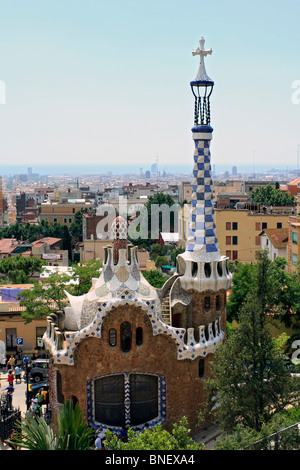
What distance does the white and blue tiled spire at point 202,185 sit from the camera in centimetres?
2519

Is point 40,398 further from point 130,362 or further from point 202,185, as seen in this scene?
point 202,185

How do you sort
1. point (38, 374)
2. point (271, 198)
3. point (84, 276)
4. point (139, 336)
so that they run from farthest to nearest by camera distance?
point (271, 198) < point (84, 276) < point (38, 374) < point (139, 336)

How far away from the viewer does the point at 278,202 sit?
272 feet

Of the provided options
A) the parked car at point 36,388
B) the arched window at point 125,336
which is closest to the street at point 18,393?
the parked car at point 36,388

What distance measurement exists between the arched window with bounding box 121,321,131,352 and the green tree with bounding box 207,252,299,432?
3.79m

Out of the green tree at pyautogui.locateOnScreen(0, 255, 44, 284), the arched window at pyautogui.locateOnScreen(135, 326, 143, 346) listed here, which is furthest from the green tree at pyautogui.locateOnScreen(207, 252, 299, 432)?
the green tree at pyautogui.locateOnScreen(0, 255, 44, 284)

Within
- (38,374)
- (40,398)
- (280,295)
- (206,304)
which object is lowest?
(38,374)

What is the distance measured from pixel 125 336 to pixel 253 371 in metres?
5.03

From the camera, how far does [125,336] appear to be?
2273cm

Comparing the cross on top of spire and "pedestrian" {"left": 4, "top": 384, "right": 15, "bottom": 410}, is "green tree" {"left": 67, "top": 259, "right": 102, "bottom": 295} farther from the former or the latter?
the cross on top of spire

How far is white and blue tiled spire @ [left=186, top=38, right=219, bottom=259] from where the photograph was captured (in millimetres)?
25188

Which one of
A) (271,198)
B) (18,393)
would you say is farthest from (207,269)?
(271,198)

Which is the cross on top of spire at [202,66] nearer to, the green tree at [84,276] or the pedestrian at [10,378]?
the green tree at [84,276]

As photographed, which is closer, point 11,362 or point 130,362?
point 130,362
